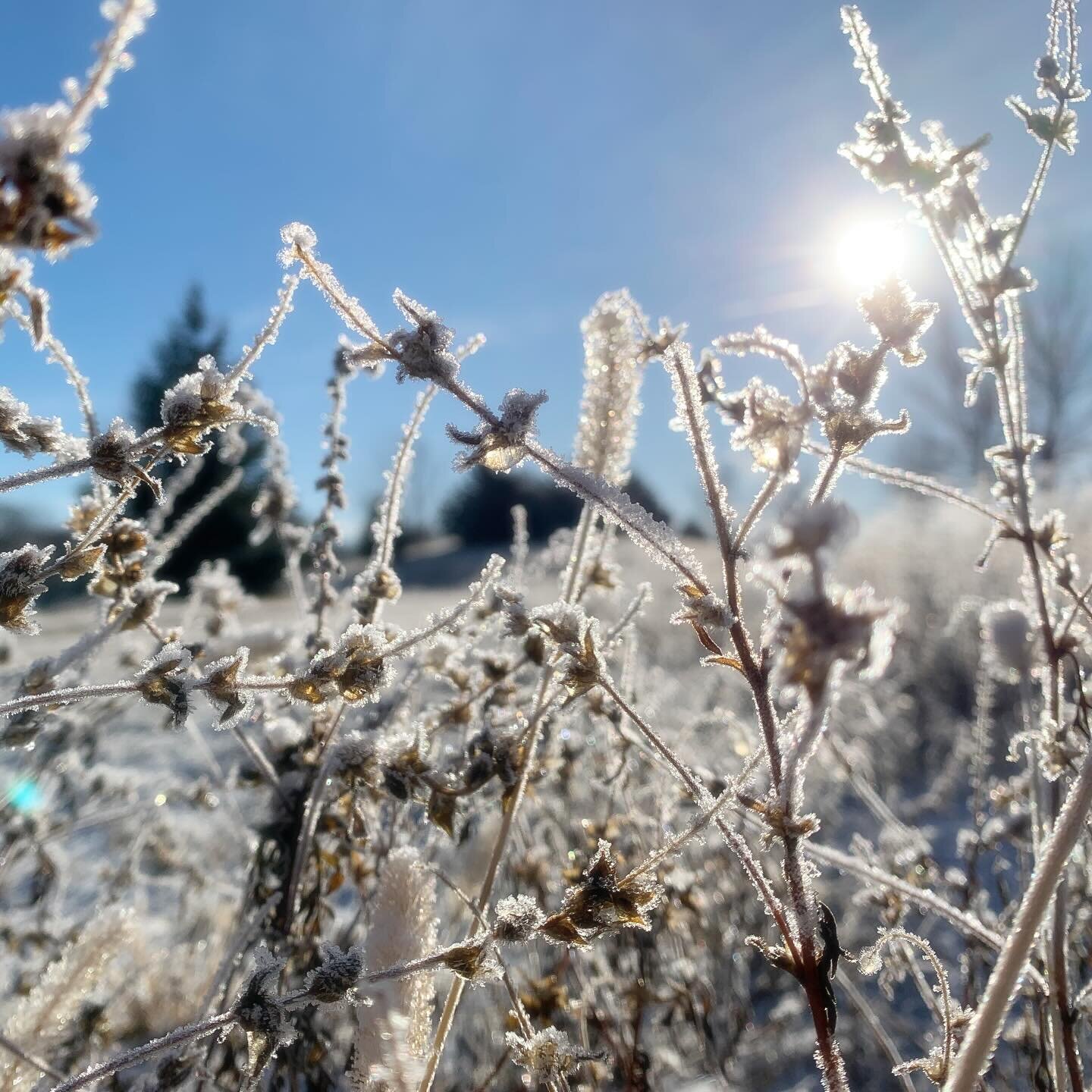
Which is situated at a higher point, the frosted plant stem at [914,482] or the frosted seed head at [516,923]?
the frosted plant stem at [914,482]

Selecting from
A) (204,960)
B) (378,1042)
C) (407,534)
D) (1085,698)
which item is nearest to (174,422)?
(378,1042)

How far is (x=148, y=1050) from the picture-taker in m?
0.68

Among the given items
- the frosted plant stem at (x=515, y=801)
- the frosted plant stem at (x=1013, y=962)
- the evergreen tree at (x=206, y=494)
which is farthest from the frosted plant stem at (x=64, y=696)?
the evergreen tree at (x=206, y=494)

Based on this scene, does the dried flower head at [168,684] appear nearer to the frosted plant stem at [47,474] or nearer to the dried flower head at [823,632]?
the frosted plant stem at [47,474]

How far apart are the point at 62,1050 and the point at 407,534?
29.7m

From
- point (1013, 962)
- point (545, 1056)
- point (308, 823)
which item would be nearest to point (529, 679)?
point (308, 823)

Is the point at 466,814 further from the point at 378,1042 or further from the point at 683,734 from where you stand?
the point at 683,734

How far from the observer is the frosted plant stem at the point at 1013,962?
1.91 ft

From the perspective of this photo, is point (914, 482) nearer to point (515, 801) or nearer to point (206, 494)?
point (515, 801)

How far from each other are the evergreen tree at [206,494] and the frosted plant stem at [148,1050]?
14966mm

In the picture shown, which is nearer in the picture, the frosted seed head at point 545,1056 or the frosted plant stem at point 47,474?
the frosted plant stem at point 47,474

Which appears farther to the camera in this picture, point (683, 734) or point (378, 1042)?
point (683, 734)

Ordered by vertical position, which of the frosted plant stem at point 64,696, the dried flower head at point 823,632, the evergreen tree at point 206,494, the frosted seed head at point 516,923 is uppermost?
the evergreen tree at point 206,494

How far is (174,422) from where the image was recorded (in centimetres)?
74
